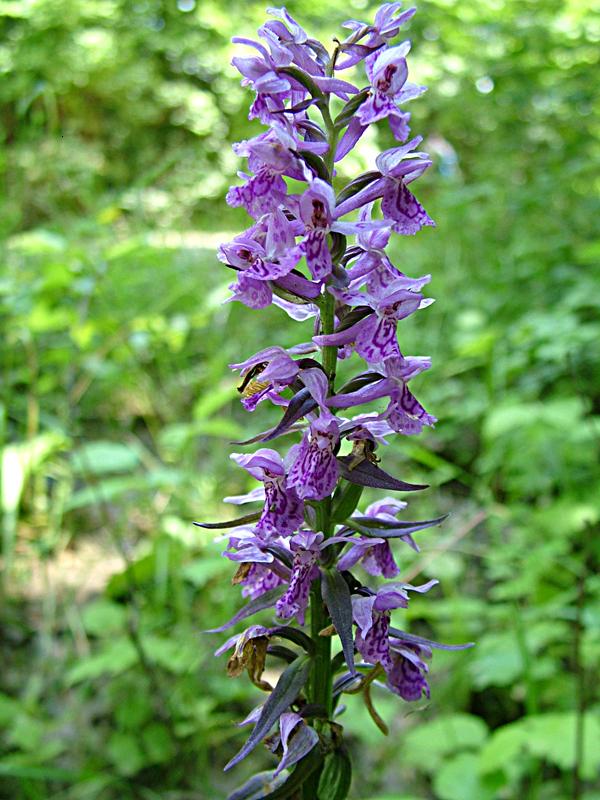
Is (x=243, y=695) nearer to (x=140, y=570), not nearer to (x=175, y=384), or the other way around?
(x=140, y=570)

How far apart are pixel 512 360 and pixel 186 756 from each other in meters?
2.47

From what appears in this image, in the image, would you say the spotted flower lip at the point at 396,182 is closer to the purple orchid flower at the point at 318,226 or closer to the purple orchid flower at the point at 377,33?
the purple orchid flower at the point at 318,226

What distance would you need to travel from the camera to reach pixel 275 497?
1080 mm

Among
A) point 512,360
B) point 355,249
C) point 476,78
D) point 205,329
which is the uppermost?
point 355,249

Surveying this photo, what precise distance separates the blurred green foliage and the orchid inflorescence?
58 centimetres

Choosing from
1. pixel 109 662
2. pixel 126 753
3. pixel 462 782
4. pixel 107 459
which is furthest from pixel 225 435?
pixel 462 782

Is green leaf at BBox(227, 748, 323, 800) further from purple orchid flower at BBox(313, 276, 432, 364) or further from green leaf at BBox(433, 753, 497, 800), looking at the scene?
green leaf at BBox(433, 753, 497, 800)

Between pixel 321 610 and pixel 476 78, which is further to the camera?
pixel 476 78

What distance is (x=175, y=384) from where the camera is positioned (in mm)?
4359

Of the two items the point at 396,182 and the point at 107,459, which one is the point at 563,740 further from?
the point at 107,459

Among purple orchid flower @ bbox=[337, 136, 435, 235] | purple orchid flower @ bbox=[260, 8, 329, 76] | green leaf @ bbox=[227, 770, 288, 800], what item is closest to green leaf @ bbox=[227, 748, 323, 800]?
green leaf @ bbox=[227, 770, 288, 800]

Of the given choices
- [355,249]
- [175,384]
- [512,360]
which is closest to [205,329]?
[175,384]

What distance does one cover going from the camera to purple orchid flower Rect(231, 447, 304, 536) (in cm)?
105

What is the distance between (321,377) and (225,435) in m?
2.41
